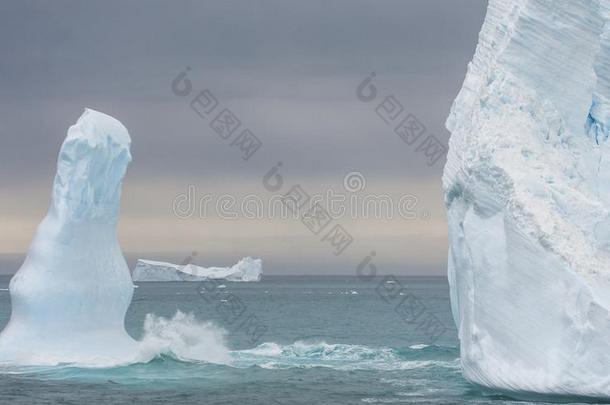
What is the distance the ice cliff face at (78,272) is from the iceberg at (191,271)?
86529 millimetres

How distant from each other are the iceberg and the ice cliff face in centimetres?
8653

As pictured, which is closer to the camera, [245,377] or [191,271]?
[245,377]

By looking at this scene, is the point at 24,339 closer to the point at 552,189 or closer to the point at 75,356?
the point at 75,356

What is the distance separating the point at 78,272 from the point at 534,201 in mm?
14962

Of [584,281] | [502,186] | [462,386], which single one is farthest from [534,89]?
[462,386]

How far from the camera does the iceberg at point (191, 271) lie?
12450cm

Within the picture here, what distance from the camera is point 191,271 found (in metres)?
141

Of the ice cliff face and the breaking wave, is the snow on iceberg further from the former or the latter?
the ice cliff face

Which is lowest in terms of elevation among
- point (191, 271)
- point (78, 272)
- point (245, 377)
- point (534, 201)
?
point (245, 377)

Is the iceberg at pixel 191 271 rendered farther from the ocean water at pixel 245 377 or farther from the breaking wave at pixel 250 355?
the breaking wave at pixel 250 355

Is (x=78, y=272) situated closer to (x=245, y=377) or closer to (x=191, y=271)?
(x=245, y=377)

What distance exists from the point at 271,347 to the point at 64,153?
44.2 feet

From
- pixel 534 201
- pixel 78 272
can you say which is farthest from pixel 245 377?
pixel 534 201

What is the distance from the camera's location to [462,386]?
1222 inches
